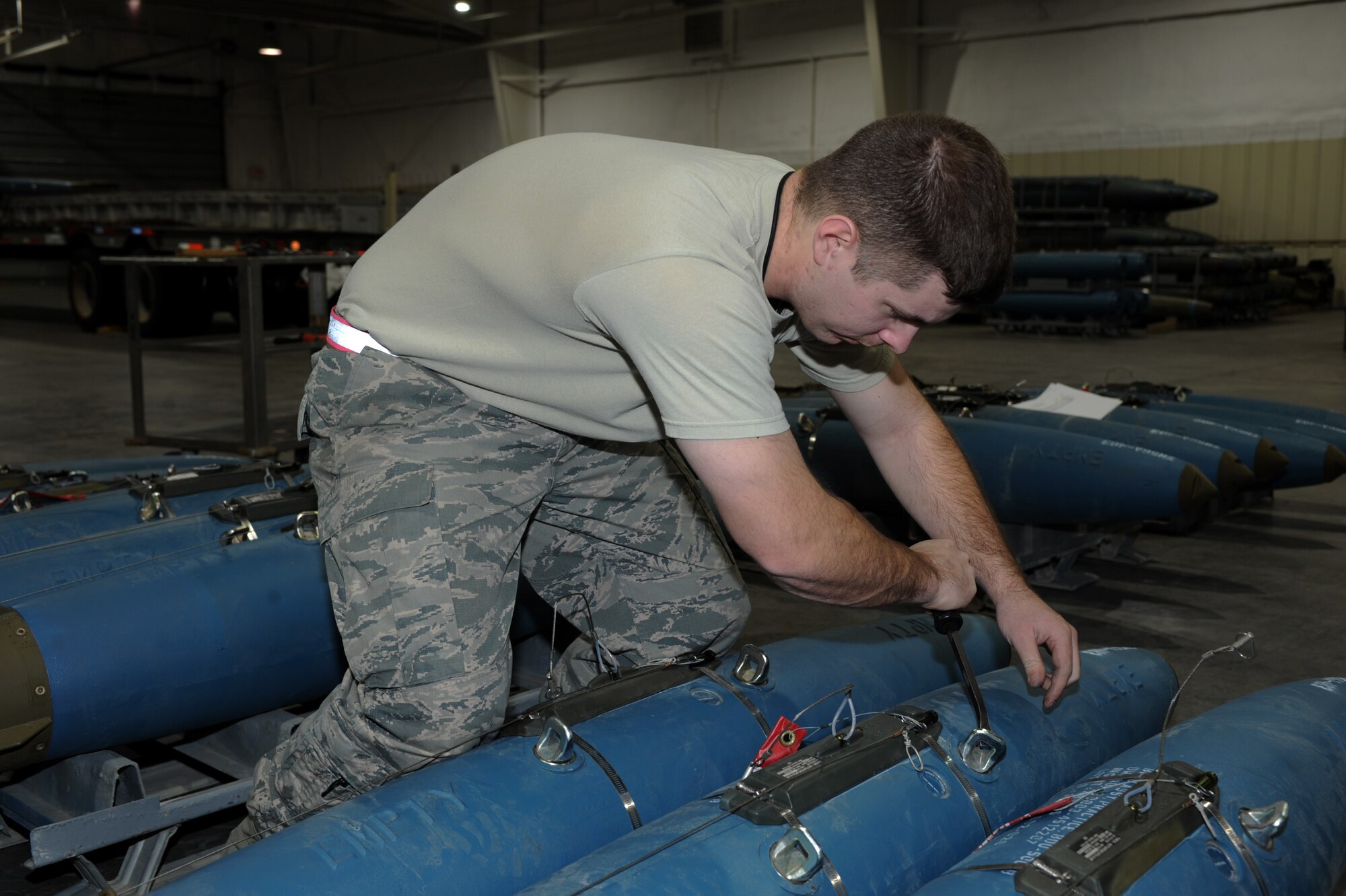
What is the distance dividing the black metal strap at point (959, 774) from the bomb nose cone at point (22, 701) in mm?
1685

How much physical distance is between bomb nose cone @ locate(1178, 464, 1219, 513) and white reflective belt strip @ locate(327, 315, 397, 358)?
9.61 ft

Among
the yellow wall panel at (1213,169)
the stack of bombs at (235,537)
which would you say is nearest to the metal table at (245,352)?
the stack of bombs at (235,537)

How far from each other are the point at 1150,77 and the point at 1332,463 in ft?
44.2

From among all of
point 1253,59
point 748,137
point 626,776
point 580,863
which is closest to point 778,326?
point 626,776

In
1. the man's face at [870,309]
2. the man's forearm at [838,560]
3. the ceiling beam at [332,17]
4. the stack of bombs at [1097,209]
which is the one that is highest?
the ceiling beam at [332,17]

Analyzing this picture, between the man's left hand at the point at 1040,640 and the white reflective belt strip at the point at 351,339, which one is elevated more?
the white reflective belt strip at the point at 351,339

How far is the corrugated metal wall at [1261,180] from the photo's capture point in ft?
52.0

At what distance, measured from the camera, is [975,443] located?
4398mm

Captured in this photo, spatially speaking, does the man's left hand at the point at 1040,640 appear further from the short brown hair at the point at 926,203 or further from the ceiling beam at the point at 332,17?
the ceiling beam at the point at 332,17

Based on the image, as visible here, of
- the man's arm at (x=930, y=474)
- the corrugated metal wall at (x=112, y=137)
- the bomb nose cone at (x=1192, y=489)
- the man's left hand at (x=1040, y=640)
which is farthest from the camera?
the corrugated metal wall at (x=112, y=137)

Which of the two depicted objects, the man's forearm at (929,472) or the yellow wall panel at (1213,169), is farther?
the yellow wall panel at (1213,169)

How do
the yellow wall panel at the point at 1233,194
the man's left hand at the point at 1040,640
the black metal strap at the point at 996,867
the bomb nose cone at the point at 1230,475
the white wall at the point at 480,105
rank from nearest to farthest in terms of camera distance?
the black metal strap at the point at 996,867 < the man's left hand at the point at 1040,640 < the bomb nose cone at the point at 1230,475 < the yellow wall panel at the point at 1233,194 < the white wall at the point at 480,105

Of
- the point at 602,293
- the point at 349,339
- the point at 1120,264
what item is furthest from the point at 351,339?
the point at 1120,264

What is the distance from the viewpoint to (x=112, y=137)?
88.4ft
